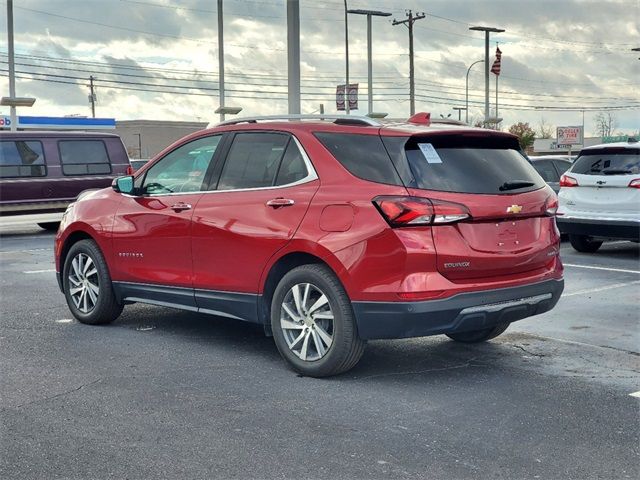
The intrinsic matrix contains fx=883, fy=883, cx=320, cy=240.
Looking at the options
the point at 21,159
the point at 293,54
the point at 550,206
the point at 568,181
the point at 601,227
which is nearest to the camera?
the point at 550,206

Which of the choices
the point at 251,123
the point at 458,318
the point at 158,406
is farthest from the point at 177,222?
the point at 458,318

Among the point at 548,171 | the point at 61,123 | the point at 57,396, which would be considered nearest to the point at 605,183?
the point at 548,171

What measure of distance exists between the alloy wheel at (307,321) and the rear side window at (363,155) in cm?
83

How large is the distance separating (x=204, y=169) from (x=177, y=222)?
1.51 ft

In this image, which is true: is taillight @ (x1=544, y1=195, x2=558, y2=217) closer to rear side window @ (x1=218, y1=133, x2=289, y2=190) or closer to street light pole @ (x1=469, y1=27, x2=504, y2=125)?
rear side window @ (x1=218, y1=133, x2=289, y2=190)

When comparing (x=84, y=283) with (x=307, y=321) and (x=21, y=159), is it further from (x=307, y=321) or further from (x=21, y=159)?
(x=21, y=159)

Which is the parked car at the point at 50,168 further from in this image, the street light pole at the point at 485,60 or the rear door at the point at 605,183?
the street light pole at the point at 485,60

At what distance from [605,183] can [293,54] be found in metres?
7.89

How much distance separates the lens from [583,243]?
13656mm

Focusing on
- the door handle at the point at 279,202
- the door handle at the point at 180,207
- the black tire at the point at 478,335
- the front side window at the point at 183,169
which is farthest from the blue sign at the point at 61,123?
the door handle at the point at 279,202

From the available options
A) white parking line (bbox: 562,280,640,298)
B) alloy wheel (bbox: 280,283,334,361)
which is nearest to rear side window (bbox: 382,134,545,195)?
alloy wheel (bbox: 280,283,334,361)

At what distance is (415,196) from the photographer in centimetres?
552

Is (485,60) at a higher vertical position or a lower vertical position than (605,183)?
higher

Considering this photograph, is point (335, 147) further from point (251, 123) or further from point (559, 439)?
point (559, 439)
